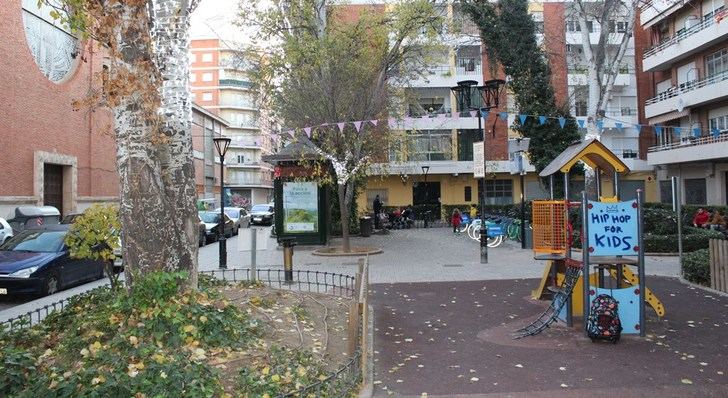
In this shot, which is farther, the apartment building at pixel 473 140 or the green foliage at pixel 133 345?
the apartment building at pixel 473 140

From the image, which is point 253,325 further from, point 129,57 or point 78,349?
point 129,57

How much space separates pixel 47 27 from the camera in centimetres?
3128

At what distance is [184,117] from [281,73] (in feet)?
52.7

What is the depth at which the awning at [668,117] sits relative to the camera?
31909 mm

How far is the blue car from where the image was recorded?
36.9 ft

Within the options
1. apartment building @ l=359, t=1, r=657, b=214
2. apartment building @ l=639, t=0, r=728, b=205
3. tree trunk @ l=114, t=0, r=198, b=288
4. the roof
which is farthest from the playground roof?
apartment building @ l=359, t=1, r=657, b=214

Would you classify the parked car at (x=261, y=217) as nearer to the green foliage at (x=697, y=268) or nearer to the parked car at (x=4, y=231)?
the parked car at (x=4, y=231)

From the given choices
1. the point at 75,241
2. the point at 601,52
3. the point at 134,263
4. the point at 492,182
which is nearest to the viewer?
the point at 134,263

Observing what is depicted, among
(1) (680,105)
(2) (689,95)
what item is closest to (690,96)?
(2) (689,95)

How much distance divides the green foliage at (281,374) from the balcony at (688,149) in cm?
2895

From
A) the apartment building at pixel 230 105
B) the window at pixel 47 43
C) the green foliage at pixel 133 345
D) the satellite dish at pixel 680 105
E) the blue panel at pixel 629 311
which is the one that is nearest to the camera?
the green foliage at pixel 133 345

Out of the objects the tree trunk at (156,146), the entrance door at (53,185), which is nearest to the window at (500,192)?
the entrance door at (53,185)

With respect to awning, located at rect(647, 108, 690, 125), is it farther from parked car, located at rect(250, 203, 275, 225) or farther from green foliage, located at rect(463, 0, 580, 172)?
parked car, located at rect(250, 203, 275, 225)

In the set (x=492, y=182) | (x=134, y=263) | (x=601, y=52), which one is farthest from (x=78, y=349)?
(x=492, y=182)
